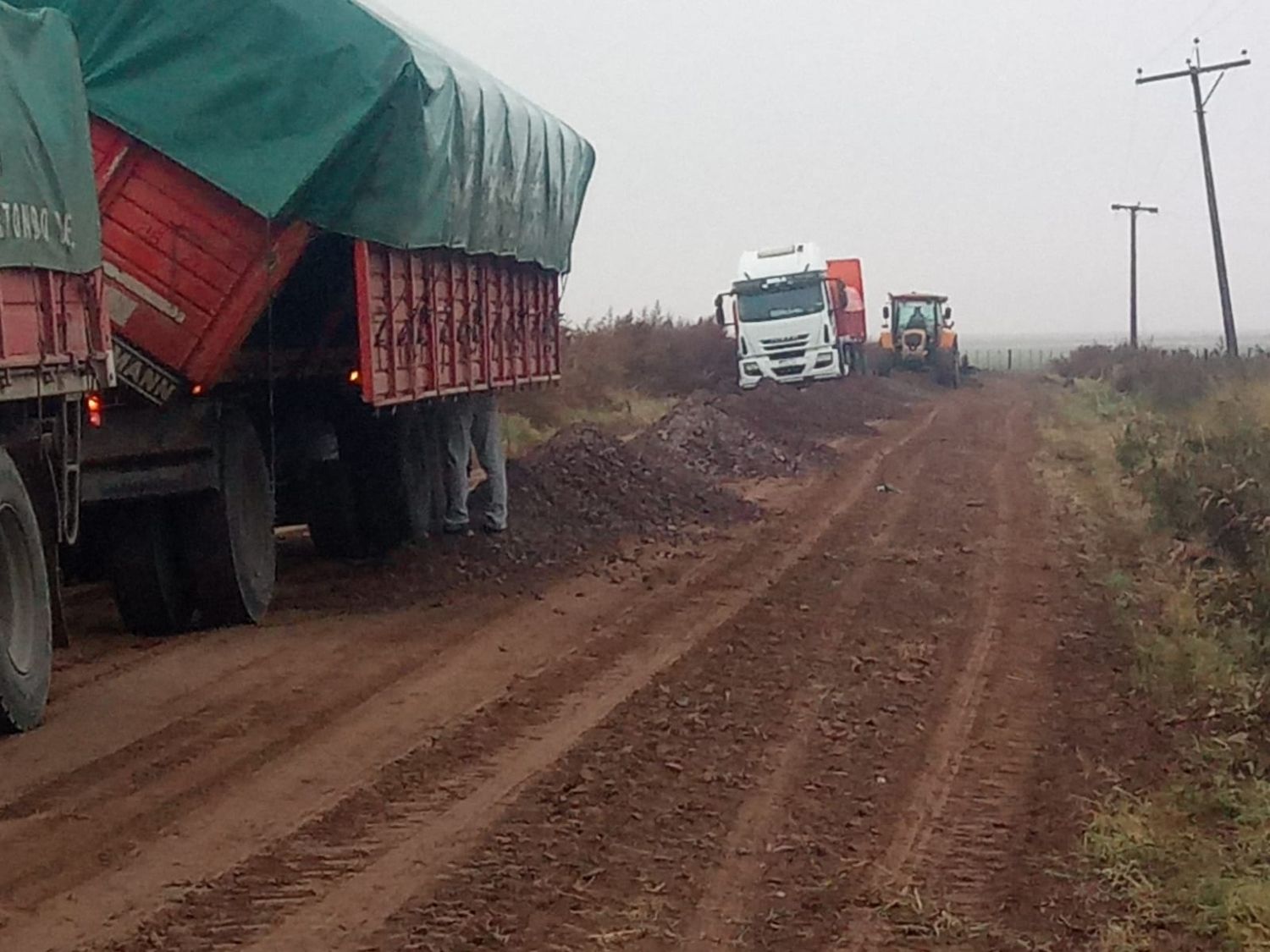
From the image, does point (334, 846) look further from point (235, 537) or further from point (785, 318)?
point (785, 318)

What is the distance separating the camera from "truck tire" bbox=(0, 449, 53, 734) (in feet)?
27.3

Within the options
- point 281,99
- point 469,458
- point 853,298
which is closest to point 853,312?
point 853,298

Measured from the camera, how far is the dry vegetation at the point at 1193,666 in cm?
591

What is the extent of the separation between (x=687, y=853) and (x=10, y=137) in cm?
456

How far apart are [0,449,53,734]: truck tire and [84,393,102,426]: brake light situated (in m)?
1.74

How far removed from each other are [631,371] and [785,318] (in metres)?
7.18

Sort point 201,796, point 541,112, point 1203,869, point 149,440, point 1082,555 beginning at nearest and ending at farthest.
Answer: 1. point 1203,869
2. point 201,796
3. point 149,440
4. point 1082,555
5. point 541,112

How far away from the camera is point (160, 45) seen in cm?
1120

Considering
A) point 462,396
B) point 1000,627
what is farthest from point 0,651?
point 462,396

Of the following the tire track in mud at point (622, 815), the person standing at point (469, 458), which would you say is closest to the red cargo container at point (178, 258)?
the tire track in mud at point (622, 815)

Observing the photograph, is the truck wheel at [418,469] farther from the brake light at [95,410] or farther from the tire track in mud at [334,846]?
the tire track in mud at [334,846]

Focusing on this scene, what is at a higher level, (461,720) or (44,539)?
(44,539)

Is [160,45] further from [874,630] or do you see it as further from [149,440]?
[874,630]

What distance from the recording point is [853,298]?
48.9m
